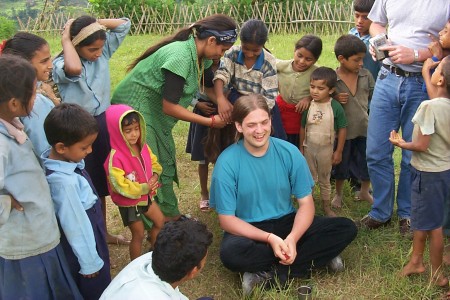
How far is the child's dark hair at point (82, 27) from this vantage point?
306 centimetres

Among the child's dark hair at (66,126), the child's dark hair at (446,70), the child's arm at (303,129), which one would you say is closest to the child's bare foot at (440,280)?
the child's dark hair at (446,70)

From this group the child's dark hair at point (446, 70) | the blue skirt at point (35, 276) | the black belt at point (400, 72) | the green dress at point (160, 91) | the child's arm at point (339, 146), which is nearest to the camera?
the blue skirt at point (35, 276)

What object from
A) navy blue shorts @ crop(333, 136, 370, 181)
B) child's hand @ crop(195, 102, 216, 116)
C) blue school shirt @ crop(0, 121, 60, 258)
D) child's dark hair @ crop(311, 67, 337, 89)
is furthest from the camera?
navy blue shorts @ crop(333, 136, 370, 181)

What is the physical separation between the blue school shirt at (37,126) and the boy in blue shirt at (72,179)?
72 millimetres

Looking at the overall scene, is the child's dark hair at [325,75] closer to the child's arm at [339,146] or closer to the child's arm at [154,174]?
the child's arm at [339,146]

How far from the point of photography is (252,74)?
3.68 metres

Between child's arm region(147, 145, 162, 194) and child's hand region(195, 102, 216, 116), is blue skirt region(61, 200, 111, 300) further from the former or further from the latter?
child's hand region(195, 102, 216, 116)

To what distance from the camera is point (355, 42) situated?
12.5ft

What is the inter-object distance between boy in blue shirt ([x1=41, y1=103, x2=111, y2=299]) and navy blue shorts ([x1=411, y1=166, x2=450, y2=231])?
6.37 ft

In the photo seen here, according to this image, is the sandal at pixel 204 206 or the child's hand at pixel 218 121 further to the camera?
the sandal at pixel 204 206

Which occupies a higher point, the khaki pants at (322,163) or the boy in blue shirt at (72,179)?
the boy in blue shirt at (72,179)

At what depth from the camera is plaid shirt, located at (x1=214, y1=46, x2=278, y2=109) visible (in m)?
3.66

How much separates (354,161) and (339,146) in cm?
41

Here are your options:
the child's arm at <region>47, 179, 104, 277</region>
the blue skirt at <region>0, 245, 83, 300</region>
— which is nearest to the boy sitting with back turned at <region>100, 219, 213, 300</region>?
the child's arm at <region>47, 179, 104, 277</region>
